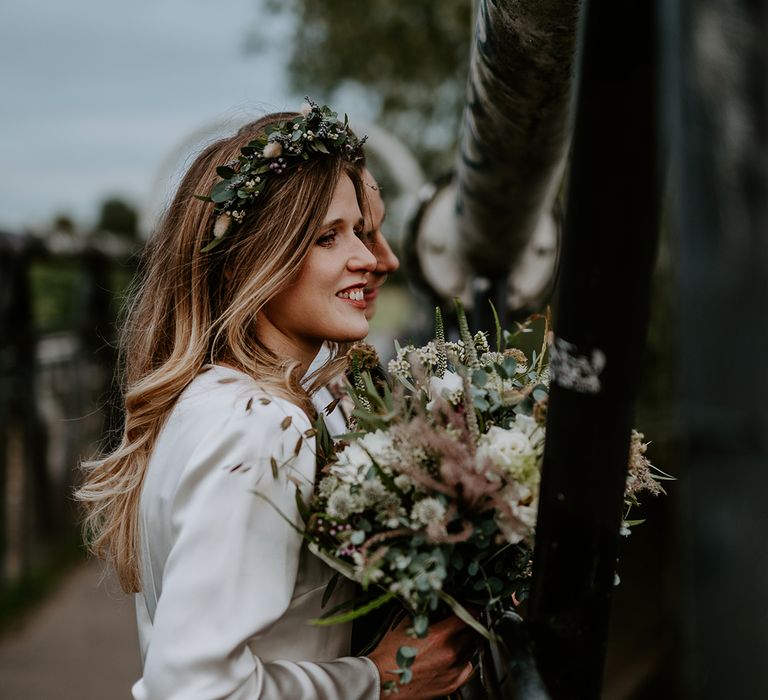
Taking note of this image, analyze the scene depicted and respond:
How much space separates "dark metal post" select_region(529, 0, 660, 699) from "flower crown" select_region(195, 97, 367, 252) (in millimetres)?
890

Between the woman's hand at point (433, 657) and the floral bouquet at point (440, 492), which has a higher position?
the floral bouquet at point (440, 492)

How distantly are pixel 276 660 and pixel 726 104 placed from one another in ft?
3.86

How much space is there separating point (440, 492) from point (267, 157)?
2.74 ft

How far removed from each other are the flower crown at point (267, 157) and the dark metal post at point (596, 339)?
2.92ft

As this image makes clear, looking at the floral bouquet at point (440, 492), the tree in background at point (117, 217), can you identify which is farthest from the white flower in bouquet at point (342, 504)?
the tree in background at point (117, 217)

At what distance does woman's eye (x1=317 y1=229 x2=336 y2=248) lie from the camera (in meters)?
1.91

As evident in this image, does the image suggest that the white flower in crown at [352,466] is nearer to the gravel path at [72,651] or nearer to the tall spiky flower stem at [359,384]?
the tall spiky flower stem at [359,384]

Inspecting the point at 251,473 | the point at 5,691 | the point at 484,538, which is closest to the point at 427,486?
the point at 484,538

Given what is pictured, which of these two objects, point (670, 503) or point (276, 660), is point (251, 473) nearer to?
point (276, 660)

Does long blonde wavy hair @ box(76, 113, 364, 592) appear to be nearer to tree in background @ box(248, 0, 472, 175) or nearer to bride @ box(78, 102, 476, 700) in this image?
bride @ box(78, 102, 476, 700)

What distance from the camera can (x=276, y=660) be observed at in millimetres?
1646

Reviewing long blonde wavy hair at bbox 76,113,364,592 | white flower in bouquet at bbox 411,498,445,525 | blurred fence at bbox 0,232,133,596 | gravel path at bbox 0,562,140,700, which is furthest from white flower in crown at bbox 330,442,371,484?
blurred fence at bbox 0,232,133,596

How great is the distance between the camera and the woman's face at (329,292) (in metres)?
1.89

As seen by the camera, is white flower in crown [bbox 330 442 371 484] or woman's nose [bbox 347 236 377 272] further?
woman's nose [bbox 347 236 377 272]
